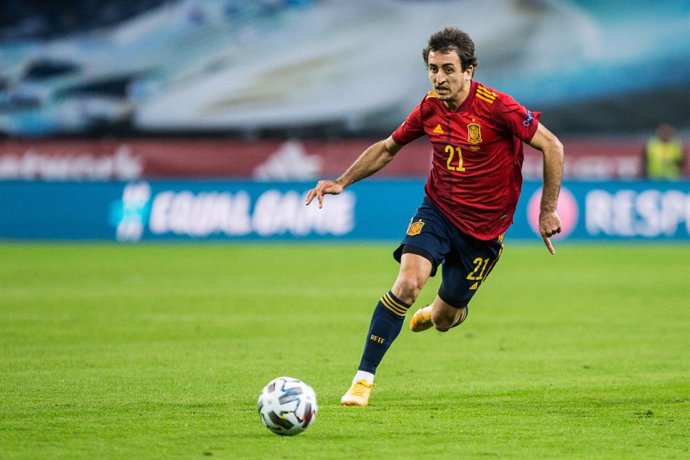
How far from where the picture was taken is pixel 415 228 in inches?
316

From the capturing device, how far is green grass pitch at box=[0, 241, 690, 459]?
6422 millimetres

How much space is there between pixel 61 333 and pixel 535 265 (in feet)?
30.8

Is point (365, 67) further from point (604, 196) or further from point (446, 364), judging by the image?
point (446, 364)

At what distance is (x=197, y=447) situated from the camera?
614cm

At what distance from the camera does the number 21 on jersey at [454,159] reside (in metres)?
8.08

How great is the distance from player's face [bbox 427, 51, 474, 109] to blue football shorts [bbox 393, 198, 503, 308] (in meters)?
0.81

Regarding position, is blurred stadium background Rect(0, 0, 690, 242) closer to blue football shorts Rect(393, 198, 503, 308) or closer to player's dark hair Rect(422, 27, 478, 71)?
blue football shorts Rect(393, 198, 503, 308)

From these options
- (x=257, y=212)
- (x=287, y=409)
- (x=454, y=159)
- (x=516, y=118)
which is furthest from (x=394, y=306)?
(x=257, y=212)

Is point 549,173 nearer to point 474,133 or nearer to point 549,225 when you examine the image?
point 549,225

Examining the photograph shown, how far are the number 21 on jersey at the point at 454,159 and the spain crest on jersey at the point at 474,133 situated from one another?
0.11m

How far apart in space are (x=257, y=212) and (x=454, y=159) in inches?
594

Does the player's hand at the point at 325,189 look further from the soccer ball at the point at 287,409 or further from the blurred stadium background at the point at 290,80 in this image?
the blurred stadium background at the point at 290,80

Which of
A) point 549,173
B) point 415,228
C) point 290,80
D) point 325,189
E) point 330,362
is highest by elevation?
point 290,80

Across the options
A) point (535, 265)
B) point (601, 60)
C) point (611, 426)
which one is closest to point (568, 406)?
point (611, 426)
